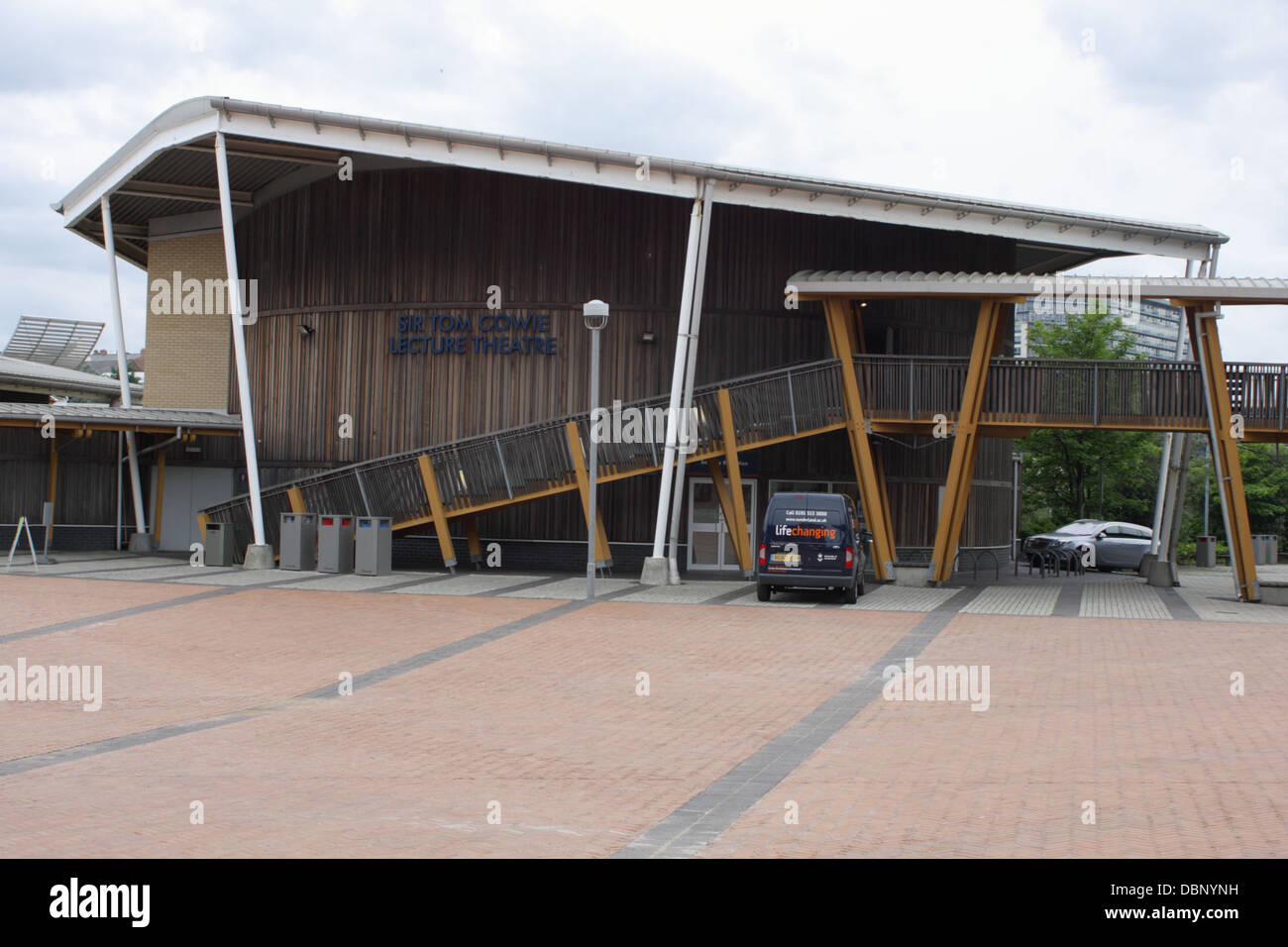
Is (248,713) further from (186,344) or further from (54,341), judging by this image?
(54,341)

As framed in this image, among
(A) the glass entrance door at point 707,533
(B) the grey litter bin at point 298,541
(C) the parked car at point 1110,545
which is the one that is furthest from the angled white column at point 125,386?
(C) the parked car at point 1110,545

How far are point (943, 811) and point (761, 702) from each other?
4.75 meters

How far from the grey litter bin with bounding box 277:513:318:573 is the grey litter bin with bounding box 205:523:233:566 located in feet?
5.13

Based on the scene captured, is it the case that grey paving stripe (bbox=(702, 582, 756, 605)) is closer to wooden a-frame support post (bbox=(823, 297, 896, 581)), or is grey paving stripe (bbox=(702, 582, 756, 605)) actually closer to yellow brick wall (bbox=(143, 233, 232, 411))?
wooden a-frame support post (bbox=(823, 297, 896, 581))

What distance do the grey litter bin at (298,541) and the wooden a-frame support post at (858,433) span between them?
11840mm

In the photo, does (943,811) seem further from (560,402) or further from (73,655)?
(560,402)

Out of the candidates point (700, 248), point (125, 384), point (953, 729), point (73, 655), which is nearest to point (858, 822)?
point (953, 729)

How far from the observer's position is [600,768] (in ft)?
33.0

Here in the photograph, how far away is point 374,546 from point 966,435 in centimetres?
1243

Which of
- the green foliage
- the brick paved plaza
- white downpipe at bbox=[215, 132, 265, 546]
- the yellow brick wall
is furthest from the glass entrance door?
the green foliage

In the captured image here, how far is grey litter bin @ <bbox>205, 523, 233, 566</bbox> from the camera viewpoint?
94.5 ft

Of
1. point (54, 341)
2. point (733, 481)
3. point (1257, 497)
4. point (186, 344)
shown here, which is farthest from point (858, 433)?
point (1257, 497)

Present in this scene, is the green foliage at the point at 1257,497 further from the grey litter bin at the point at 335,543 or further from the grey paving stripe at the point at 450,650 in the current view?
the grey paving stripe at the point at 450,650

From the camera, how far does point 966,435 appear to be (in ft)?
85.9
